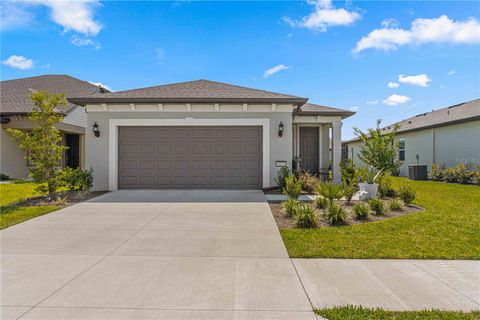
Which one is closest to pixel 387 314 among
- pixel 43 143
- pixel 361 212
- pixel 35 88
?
pixel 361 212

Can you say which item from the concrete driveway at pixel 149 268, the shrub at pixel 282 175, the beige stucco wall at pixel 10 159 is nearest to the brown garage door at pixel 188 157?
the shrub at pixel 282 175

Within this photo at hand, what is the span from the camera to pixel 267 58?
45.4ft

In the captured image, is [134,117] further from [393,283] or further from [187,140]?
[393,283]

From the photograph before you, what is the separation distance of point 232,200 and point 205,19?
7799mm

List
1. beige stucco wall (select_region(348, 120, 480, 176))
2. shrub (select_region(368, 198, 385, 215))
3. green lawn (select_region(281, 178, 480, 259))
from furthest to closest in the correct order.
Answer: beige stucco wall (select_region(348, 120, 480, 176)), shrub (select_region(368, 198, 385, 215)), green lawn (select_region(281, 178, 480, 259))

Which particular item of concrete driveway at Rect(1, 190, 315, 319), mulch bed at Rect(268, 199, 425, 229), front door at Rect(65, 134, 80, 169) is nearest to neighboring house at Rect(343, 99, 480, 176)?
mulch bed at Rect(268, 199, 425, 229)

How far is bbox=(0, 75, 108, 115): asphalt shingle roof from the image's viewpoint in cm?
1587

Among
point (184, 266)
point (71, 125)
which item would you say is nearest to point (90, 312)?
point (184, 266)

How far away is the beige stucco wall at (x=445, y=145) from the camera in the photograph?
13.5m

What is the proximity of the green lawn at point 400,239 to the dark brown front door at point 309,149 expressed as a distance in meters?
6.59

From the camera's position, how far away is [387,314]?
8.43 feet

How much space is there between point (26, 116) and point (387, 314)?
18.5 meters

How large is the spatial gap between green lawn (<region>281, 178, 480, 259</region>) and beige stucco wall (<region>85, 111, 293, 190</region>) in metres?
4.89

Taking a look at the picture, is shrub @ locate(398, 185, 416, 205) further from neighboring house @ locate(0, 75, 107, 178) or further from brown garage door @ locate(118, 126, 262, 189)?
neighboring house @ locate(0, 75, 107, 178)
